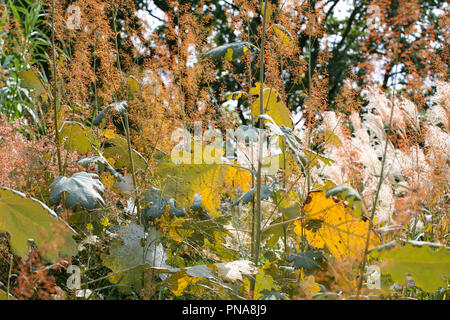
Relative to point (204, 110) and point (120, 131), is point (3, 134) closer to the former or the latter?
point (120, 131)

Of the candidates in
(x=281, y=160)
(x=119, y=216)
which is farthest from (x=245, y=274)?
(x=119, y=216)

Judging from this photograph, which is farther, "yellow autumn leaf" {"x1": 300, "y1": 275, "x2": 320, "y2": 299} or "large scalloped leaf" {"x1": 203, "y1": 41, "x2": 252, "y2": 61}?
"large scalloped leaf" {"x1": 203, "y1": 41, "x2": 252, "y2": 61}

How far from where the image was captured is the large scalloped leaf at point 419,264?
125 centimetres

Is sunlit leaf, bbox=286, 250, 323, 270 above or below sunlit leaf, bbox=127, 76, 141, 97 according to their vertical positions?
below

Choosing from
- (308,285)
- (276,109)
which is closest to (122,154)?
(276,109)

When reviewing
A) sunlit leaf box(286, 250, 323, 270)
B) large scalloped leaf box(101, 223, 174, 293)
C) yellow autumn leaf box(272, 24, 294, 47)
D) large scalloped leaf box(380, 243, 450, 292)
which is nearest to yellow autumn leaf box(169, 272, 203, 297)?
large scalloped leaf box(101, 223, 174, 293)

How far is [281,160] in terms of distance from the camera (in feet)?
7.03

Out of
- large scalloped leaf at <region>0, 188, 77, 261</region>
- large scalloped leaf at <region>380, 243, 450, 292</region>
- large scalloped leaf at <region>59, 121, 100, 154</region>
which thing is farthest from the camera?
large scalloped leaf at <region>59, 121, 100, 154</region>

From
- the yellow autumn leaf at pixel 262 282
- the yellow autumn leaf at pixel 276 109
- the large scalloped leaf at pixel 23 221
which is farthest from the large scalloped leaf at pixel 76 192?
the yellow autumn leaf at pixel 276 109

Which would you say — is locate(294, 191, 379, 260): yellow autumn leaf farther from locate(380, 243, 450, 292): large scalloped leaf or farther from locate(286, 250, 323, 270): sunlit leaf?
locate(380, 243, 450, 292): large scalloped leaf

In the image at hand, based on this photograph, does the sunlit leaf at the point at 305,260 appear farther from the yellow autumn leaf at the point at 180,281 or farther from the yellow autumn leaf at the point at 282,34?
the yellow autumn leaf at the point at 282,34

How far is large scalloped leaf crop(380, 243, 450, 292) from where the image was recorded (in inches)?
49.3

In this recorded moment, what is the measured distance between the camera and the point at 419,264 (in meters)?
1.31

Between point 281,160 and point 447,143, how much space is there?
0.80 meters
